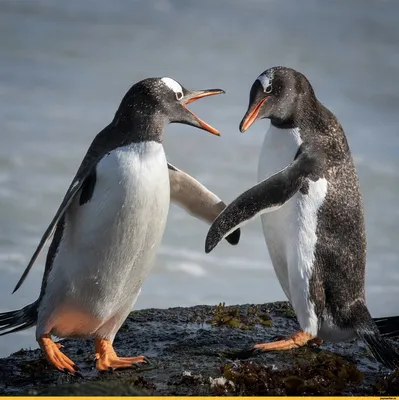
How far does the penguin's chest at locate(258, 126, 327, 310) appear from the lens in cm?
667

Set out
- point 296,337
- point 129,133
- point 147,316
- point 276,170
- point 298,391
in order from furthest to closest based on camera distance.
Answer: point 147,316
point 276,170
point 296,337
point 129,133
point 298,391

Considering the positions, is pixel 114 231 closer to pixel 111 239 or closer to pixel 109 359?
pixel 111 239

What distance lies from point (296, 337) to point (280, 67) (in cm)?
278

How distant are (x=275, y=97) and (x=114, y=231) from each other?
226 cm

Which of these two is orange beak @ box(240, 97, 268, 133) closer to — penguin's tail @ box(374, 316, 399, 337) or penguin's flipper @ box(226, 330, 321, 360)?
penguin's flipper @ box(226, 330, 321, 360)

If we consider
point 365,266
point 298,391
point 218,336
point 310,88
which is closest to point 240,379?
point 298,391

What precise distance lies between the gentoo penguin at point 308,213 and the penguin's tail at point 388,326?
0.86m

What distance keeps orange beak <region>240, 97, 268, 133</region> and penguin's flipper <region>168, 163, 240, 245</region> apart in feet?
2.71

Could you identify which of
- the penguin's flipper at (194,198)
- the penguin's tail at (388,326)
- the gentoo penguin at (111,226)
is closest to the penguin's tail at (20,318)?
the gentoo penguin at (111,226)

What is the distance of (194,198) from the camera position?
7.38m

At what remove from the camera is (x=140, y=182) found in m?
6.02

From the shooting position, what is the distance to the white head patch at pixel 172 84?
21.2ft

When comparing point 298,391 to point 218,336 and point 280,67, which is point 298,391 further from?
point 280,67

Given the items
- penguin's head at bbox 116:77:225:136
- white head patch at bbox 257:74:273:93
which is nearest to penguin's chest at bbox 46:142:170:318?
penguin's head at bbox 116:77:225:136
